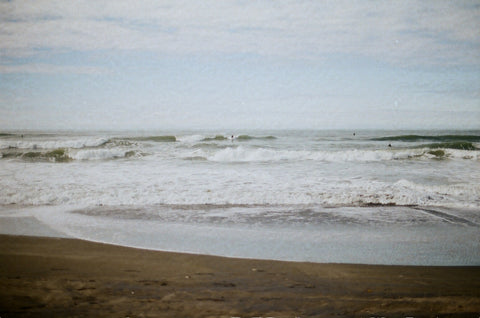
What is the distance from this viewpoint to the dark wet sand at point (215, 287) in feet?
7.93

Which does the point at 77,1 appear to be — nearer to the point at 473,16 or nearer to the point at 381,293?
the point at 381,293

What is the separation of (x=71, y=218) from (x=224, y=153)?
11.6m

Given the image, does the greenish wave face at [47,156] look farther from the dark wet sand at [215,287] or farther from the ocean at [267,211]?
the dark wet sand at [215,287]

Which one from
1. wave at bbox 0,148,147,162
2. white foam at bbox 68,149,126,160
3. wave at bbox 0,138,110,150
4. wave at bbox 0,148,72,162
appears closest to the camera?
wave at bbox 0,148,72,162

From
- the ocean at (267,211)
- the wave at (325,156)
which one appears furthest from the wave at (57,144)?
the ocean at (267,211)

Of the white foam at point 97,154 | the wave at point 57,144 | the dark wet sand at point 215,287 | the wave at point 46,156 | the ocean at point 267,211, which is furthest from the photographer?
the wave at point 57,144

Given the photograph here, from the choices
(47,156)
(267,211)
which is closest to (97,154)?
(47,156)

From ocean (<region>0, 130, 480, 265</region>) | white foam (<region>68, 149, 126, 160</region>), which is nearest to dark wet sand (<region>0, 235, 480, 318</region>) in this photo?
ocean (<region>0, 130, 480, 265</region>)

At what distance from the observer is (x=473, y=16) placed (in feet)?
35.8

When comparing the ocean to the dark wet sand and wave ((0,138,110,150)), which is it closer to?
the dark wet sand

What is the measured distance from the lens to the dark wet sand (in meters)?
2.42

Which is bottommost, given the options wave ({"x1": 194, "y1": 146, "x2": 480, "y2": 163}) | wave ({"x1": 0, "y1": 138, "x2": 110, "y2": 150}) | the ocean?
the ocean

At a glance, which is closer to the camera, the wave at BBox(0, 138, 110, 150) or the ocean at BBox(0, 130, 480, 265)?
the ocean at BBox(0, 130, 480, 265)

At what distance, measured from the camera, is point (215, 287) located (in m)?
2.86
